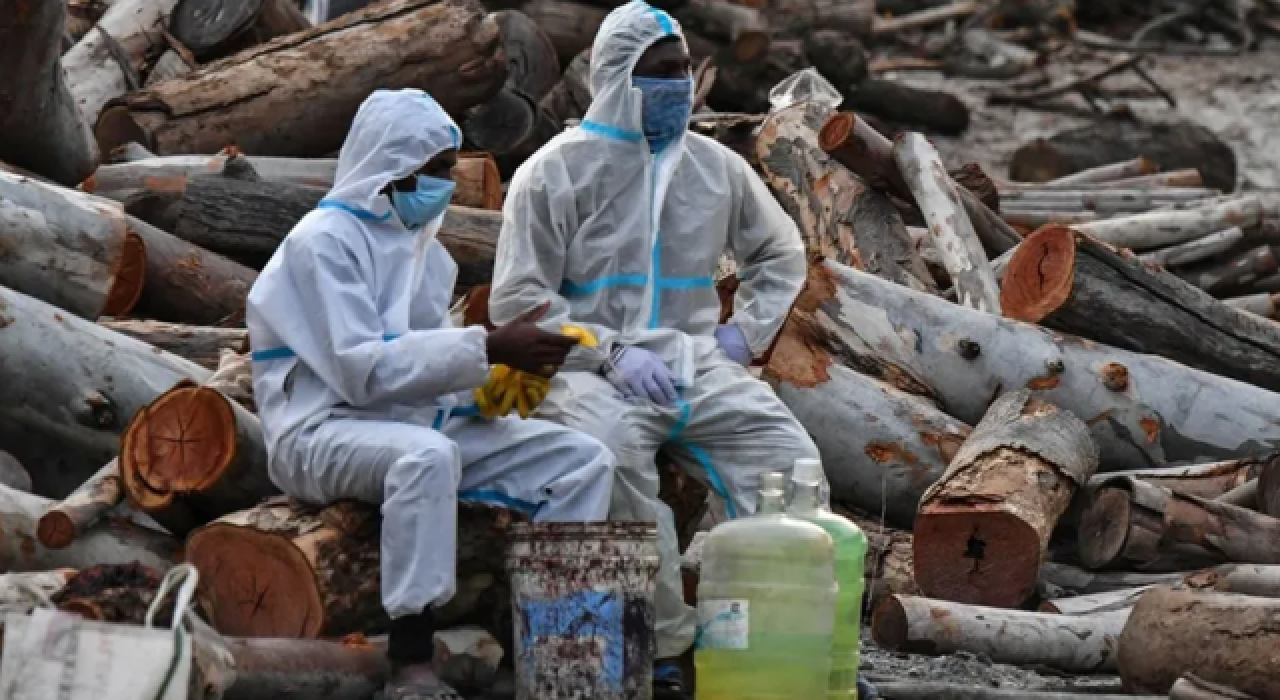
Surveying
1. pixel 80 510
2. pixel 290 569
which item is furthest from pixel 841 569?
pixel 80 510

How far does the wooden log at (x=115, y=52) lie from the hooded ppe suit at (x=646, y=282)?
5850mm

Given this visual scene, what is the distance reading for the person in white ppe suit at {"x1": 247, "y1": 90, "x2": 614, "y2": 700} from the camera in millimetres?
6387

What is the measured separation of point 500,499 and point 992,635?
79.0 inches

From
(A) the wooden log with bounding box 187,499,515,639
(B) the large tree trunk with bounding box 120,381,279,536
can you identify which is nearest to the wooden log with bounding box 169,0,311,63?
(B) the large tree trunk with bounding box 120,381,279,536

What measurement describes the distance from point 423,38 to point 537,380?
589 cm

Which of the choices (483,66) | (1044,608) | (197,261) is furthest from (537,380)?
(483,66)

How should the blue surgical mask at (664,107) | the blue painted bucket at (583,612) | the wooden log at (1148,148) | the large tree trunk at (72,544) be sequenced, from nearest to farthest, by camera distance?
the blue painted bucket at (583,612) → the large tree trunk at (72,544) → the blue surgical mask at (664,107) → the wooden log at (1148,148)

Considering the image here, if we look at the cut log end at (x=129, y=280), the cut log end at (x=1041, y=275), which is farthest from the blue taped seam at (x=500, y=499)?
the cut log end at (x=1041, y=275)

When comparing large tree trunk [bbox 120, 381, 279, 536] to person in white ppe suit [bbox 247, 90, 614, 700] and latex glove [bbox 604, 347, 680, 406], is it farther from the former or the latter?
latex glove [bbox 604, 347, 680, 406]

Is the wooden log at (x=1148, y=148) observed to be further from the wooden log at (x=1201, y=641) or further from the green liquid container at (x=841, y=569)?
the green liquid container at (x=841, y=569)

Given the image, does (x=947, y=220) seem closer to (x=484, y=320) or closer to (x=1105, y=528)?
(x=1105, y=528)

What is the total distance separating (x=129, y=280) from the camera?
9883 millimetres

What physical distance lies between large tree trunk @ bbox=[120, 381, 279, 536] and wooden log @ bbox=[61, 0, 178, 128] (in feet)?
19.0

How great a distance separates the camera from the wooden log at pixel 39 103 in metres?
10.2
